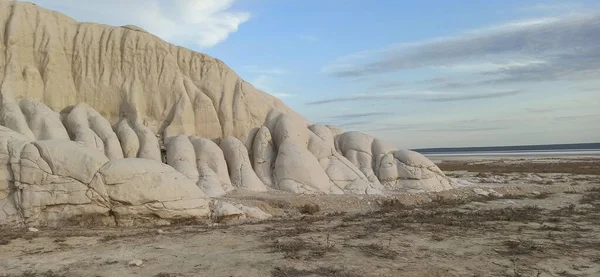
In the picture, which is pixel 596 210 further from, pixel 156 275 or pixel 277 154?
pixel 156 275

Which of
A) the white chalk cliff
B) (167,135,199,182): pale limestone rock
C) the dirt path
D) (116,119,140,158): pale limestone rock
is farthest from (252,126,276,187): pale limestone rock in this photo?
the dirt path

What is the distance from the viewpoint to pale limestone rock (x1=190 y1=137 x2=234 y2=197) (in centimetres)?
1623

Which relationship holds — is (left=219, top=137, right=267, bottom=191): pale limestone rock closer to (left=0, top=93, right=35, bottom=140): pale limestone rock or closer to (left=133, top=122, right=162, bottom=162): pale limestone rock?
(left=133, top=122, right=162, bottom=162): pale limestone rock

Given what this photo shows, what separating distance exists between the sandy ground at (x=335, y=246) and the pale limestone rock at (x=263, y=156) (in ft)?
13.4

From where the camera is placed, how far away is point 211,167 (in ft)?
56.4

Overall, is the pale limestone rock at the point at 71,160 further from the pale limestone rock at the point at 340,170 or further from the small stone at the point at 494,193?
the small stone at the point at 494,193

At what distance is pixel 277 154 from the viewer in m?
18.8

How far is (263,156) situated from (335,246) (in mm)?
9888

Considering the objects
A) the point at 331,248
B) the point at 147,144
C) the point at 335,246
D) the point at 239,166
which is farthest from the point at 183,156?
the point at 331,248

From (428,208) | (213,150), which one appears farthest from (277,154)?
(428,208)

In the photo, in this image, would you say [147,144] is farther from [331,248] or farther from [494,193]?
[494,193]

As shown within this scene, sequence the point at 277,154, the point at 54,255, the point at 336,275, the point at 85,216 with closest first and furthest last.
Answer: the point at 336,275, the point at 54,255, the point at 85,216, the point at 277,154

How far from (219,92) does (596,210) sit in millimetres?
14119

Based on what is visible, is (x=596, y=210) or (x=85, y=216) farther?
(x=596, y=210)
